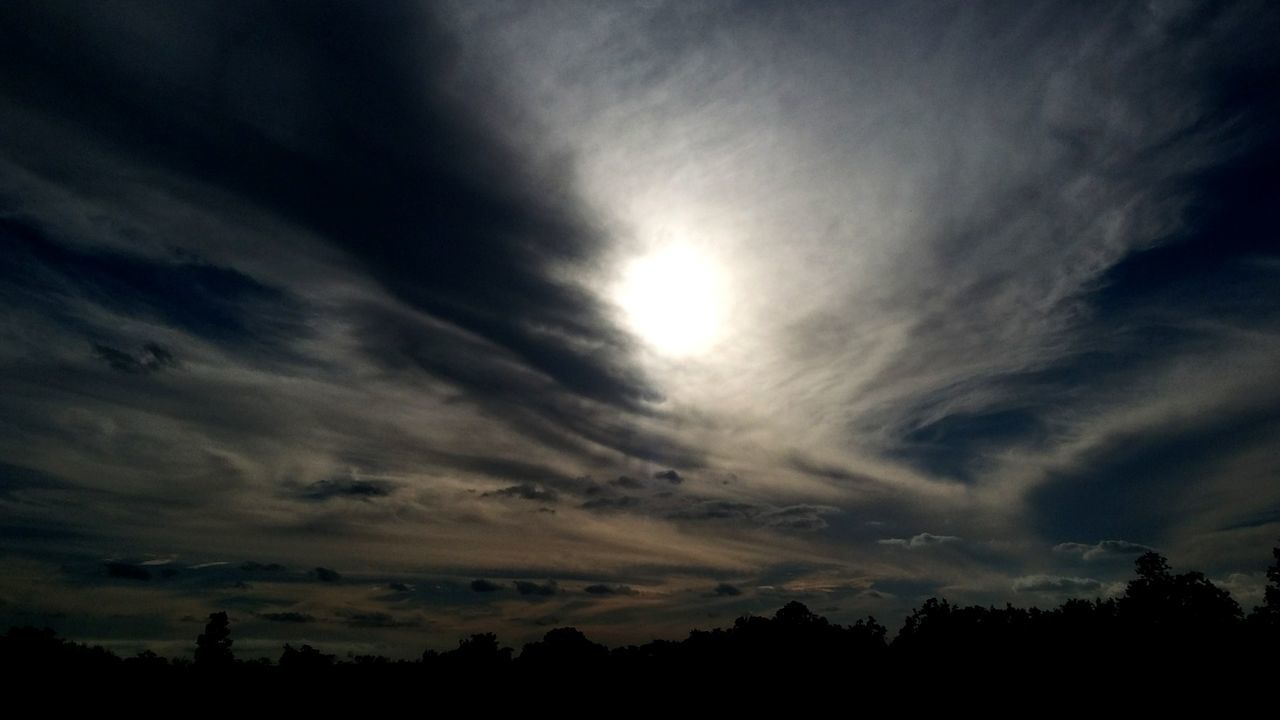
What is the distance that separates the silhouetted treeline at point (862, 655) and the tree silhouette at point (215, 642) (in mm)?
219

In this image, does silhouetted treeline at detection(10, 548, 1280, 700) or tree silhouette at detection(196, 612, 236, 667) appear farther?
tree silhouette at detection(196, 612, 236, 667)

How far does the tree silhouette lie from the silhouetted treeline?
0.72 ft

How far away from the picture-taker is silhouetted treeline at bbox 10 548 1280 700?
7719 cm

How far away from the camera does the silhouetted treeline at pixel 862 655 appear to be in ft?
253

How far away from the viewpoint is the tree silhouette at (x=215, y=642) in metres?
122

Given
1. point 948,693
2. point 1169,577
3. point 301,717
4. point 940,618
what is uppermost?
point 1169,577

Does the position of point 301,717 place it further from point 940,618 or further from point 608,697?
point 940,618

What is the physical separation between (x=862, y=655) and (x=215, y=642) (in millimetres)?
124031

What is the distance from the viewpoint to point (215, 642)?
127m

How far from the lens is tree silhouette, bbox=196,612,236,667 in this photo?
4813 inches

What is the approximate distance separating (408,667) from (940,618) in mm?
102271

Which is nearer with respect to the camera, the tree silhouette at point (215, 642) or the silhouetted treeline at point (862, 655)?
the silhouetted treeline at point (862, 655)

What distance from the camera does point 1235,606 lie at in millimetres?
104062

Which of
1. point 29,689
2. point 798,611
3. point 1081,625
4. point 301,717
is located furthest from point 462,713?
point 1081,625
